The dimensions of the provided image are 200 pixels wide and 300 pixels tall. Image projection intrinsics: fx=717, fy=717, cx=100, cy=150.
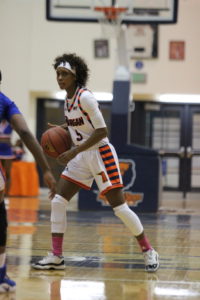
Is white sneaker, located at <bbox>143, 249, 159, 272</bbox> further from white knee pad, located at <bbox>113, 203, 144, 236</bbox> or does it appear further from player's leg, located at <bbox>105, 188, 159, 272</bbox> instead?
white knee pad, located at <bbox>113, 203, 144, 236</bbox>

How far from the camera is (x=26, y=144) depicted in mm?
4121

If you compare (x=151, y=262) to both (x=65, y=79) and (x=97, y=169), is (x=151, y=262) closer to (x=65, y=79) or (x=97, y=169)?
(x=97, y=169)

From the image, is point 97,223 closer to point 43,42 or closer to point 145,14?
point 145,14

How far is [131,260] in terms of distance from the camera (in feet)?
19.7

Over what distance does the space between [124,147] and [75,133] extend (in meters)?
5.44

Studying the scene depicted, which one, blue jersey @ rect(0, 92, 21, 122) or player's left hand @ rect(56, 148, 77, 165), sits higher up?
blue jersey @ rect(0, 92, 21, 122)

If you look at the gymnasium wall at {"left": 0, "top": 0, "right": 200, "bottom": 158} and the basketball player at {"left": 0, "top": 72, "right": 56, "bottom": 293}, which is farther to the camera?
the gymnasium wall at {"left": 0, "top": 0, "right": 200, "bottom": 158}

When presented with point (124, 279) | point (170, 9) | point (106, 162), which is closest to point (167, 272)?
point (124, 279)

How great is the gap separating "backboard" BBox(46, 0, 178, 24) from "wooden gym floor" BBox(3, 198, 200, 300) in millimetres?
3344

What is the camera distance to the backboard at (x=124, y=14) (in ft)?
37.3

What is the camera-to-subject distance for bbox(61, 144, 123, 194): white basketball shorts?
5.48 m

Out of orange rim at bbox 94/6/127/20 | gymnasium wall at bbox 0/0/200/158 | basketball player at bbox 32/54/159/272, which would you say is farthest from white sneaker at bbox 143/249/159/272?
gymnasium wall at bbox 0/0/200/158

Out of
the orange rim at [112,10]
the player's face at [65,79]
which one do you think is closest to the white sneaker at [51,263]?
the player's face at [65,79]

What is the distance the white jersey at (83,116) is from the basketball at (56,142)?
2.6 inches
